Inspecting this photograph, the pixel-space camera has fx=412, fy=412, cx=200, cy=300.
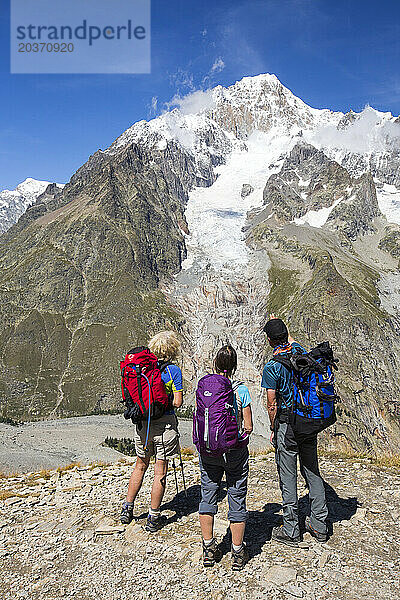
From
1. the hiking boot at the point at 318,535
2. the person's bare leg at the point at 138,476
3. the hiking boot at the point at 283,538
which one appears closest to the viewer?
the hiking boot at the point at 283,538

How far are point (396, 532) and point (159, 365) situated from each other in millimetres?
6283

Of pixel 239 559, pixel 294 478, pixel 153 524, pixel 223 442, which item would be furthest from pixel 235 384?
pixel 153 524

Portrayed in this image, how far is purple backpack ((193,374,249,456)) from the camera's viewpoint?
297 inches

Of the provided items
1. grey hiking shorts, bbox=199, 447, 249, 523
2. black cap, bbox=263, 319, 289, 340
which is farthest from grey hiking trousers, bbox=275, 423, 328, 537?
black cap, bbox=263, 319, 289, 340

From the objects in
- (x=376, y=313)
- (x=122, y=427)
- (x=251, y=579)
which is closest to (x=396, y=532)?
(x=251, y=579)

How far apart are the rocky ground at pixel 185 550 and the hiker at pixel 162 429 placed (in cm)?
79

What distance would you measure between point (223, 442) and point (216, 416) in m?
0.48

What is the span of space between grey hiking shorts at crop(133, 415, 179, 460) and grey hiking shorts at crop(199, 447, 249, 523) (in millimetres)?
1655

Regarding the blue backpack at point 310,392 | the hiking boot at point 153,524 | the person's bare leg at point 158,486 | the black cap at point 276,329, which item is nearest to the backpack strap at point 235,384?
the blue backpack at point 310,392

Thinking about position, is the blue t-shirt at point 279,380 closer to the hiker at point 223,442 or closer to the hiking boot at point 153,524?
the hiker at point 223,442

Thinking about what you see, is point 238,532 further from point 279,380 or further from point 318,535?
point 279,380

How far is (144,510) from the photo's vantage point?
421 inches

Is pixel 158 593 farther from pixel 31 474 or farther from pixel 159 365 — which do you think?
pixel 31 474

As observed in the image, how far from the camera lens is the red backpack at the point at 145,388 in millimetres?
9023
